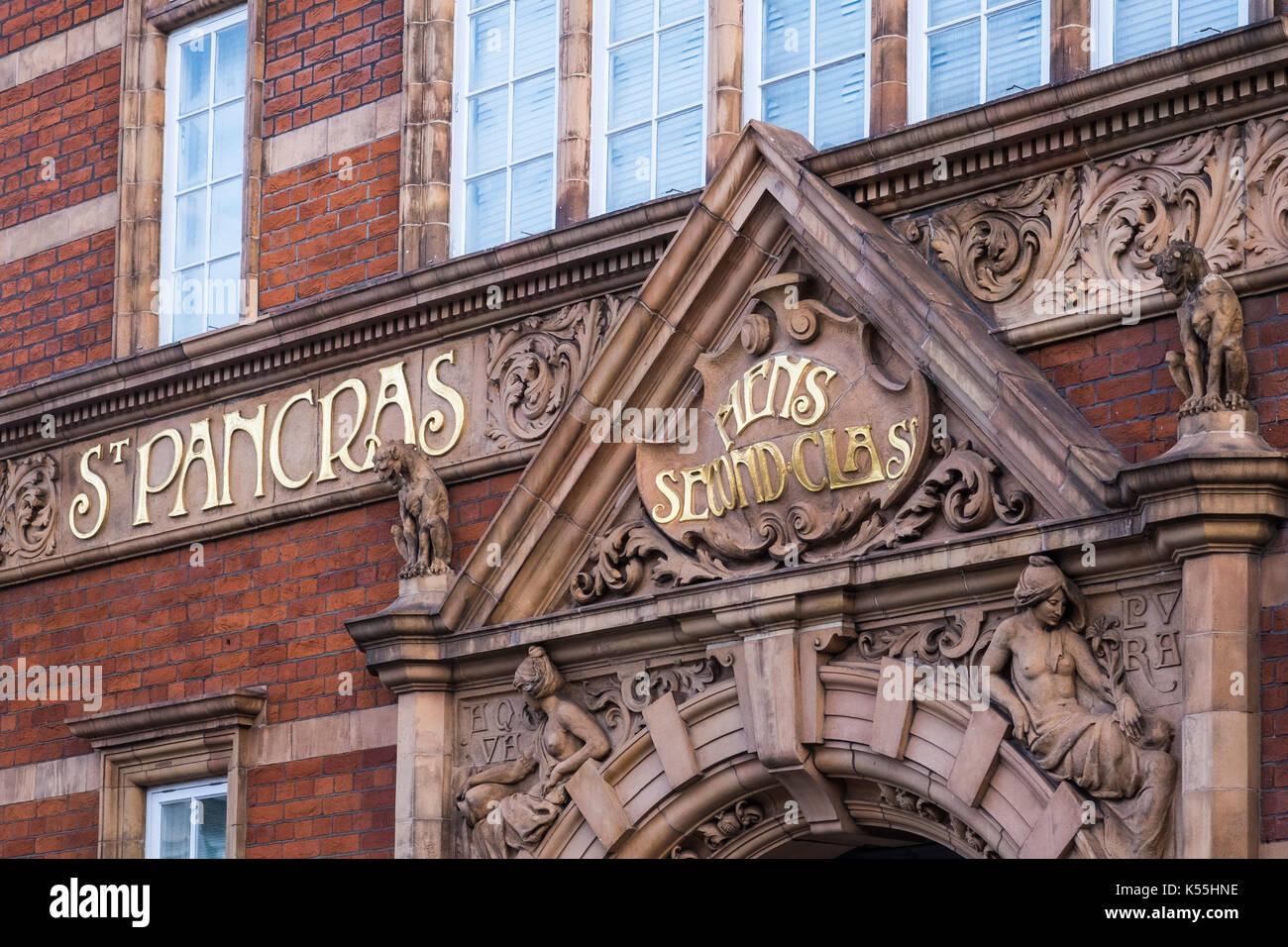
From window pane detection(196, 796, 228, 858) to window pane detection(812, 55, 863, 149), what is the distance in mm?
4897

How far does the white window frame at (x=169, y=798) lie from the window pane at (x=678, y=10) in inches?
184

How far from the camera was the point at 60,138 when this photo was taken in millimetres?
16016

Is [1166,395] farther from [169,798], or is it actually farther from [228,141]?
[228,141]

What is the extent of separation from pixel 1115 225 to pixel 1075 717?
206cm

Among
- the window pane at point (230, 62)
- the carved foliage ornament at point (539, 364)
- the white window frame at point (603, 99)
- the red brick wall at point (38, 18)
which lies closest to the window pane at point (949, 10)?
the white window frame at point (603, 99)

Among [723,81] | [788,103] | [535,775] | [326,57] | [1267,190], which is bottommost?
[535,775]

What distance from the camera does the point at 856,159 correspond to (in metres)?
11.8

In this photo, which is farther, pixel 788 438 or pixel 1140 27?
pixel 788 438

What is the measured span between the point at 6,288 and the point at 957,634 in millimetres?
7495

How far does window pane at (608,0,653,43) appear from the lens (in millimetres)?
13391

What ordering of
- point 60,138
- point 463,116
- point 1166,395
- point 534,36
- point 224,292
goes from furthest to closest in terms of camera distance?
1. point 60,138
2. point 224,292
3. point 463,116
4. point 534,36
5. point 1166,395

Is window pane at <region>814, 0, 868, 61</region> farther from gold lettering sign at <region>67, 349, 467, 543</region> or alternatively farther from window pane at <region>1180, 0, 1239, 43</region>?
gold lettering sign at <region>67, 349, 467, 543</region>

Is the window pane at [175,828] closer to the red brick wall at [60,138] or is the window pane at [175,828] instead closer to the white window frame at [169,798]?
the white window frame at [169,798]

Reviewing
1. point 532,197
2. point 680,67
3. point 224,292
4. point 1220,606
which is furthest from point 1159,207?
point 224,292
